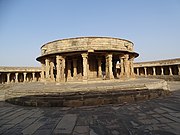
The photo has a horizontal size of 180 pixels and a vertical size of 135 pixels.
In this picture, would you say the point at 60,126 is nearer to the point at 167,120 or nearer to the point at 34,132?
the point at 34,132

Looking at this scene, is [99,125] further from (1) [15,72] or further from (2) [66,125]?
(1) [15,72]

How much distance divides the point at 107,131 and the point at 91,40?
331 inches

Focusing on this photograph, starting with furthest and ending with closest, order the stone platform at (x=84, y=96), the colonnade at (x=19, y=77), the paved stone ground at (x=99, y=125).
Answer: the colonnade at (x=19, y=77)
the stone platform at (x=84, y=96)
the paved stone ground at (x=99, y=125)

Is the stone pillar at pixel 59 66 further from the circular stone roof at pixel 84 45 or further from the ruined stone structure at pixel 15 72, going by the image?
the ruined stone structure at pixel 15 72

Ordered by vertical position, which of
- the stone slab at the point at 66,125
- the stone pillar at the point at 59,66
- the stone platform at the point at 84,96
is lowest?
the stone slab at the point at 66,125

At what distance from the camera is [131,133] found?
3.41 m

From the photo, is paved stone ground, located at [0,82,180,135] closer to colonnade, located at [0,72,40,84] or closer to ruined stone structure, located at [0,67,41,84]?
ruined stone structure, located at [0,67,41,84]

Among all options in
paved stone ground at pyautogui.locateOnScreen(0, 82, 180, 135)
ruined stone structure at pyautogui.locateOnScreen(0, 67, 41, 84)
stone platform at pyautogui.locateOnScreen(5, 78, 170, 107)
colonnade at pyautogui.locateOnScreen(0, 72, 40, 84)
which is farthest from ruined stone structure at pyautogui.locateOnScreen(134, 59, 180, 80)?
colonnade at pyautogui.locateOnScreen(0, 72, 40, 84)

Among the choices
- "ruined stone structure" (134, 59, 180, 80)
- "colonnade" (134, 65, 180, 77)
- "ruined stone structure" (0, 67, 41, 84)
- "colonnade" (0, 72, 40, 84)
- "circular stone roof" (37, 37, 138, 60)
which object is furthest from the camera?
"colonnade" (134, 65, 180, 77)

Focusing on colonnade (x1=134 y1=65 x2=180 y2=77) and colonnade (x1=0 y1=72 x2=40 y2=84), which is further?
colonnade (x1=134 y1=65 x2=180 y2=77)

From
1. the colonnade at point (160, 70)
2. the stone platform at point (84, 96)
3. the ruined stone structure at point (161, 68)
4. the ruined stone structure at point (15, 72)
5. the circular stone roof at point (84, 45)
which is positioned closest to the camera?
the stone platform at point (84, 96)

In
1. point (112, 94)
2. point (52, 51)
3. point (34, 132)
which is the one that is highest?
point (52, 51)

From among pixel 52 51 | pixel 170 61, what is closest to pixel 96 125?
pixel 52 51

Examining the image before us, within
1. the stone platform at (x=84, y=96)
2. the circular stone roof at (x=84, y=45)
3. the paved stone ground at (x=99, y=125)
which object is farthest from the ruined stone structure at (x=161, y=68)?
the paved stone ground at (x=99, y=125)
